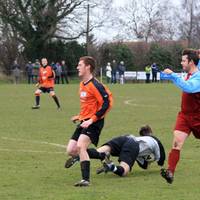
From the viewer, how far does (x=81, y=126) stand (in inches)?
360

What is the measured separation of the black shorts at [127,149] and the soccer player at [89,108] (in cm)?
77

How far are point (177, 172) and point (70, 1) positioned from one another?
52612mm

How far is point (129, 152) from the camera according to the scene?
980 centimetres

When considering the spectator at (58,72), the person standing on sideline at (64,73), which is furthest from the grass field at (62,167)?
the person standing on sideline at (64,73)

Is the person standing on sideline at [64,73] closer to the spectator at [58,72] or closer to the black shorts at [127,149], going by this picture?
the spectator at [58,72]

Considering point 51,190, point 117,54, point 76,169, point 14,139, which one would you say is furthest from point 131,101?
point 117,54

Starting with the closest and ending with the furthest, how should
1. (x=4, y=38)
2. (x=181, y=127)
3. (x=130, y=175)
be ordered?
(x=181, y=127)
(x=130, y=175)
(x=4, y=38)

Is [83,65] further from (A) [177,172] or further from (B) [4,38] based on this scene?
(B) [4,38]

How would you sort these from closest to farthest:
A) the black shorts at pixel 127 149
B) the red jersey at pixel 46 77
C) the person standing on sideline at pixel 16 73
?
the black shorts at pixel 127 149 < the red jersey at pixel 46 77 < the person standing on sideline at pixel 16 73

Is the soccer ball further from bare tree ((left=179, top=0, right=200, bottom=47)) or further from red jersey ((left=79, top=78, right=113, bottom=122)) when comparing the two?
bare tree ((left=179, top=0, right=200, bottom=47))

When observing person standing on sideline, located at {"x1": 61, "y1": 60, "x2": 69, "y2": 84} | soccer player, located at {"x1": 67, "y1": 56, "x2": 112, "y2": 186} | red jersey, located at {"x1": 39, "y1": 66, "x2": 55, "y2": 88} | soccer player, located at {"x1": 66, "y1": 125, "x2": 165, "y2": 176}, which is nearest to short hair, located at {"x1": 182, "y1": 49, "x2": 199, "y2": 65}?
soccer player, located at {"x1": 67, "y1": 56, "x2": 112, "y2": 186}

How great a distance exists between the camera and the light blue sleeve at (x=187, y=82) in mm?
8414

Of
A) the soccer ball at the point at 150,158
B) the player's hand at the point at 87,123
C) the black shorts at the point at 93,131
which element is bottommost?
the soccer ball at the point at 150,158

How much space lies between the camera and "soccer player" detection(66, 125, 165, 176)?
9.68 m
